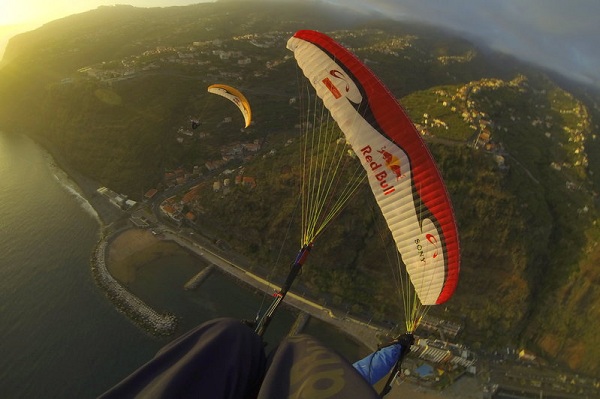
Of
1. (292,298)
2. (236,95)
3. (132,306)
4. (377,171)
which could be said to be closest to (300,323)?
(292,298)

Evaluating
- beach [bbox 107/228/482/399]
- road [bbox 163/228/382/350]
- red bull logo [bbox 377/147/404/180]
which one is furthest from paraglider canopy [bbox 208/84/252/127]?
red bull logo [bbox 377/147/404/180]

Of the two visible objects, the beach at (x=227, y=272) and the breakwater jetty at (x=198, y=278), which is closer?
the beach at (x=227, y=272)

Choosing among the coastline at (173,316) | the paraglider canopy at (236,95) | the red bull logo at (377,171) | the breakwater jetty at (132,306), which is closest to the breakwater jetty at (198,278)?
the coastline at (173,316)

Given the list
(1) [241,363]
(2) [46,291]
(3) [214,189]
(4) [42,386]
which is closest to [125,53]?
(3) [214,189]

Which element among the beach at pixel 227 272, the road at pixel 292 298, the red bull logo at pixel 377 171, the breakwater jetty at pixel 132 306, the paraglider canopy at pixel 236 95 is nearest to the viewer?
the red bull logo at pixel 377 171

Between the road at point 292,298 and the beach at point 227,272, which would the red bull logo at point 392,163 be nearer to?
the beach at point 227,272

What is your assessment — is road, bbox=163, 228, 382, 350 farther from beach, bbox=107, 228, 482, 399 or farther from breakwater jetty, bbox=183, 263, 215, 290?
breakwater jetty, bbox=183, 263, 215, 290

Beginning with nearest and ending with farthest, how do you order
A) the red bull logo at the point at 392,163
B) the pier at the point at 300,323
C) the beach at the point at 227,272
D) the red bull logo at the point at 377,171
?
the red bull logo at the point at 392,163 → the red bull logo at the point at 377,171 → the beach at the point at 227,272 → the pier at the point at 300,323
